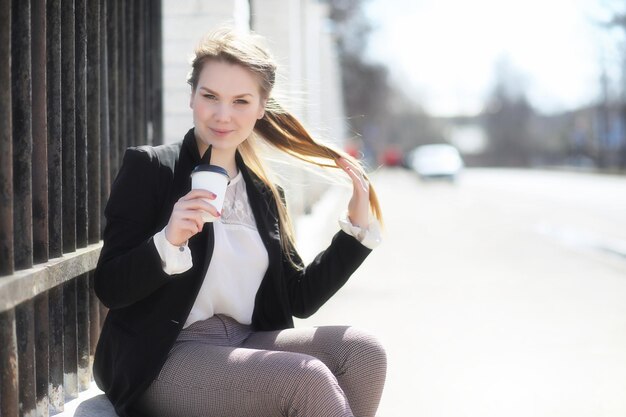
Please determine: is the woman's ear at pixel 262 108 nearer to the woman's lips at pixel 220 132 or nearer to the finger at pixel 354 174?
the woman's lips at pixel 220 132

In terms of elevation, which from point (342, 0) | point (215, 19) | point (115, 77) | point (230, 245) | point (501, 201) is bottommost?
point (501, 201)

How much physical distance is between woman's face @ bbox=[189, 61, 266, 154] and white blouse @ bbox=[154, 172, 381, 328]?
0.24 m

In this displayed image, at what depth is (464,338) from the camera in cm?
579

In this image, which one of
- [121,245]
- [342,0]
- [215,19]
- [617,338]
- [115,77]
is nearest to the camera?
[121,245]

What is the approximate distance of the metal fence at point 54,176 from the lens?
267 cm

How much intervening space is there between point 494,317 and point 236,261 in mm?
3990

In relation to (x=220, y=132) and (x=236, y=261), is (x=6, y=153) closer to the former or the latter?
(x=220, y=132)

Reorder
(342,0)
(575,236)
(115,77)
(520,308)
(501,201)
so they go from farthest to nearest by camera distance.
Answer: (342,0)
(501,201)
(575,236)
(520,308)
(115,77)

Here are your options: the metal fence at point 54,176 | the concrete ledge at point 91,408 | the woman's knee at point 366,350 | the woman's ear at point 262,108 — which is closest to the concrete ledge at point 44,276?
the metal fence at point 54,176

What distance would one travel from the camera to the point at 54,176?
317 cm

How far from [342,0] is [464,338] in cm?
4310

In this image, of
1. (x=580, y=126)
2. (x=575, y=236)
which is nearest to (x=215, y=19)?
(x=575, y=236)

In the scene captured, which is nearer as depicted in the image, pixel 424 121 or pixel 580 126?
pixel 580 126

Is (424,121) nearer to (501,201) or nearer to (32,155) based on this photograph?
(501,201)
